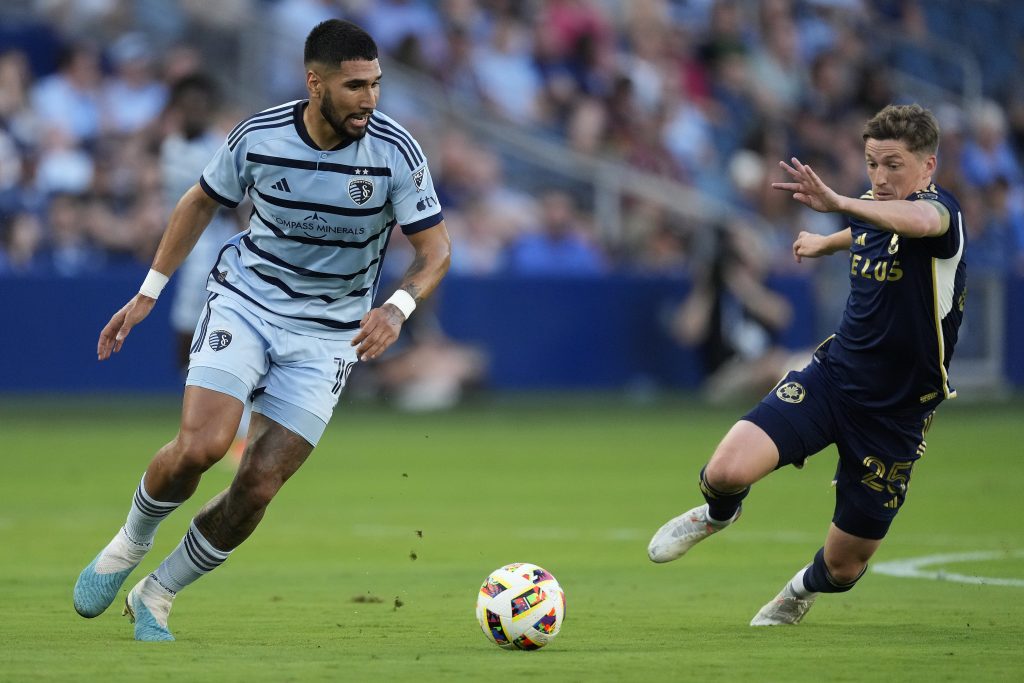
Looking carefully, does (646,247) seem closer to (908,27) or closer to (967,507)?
(908,27)

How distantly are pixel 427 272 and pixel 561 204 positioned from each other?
14830 millimetres

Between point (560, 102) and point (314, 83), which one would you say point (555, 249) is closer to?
point (560, 102)

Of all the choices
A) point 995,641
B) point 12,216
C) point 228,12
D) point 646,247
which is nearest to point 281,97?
point 228,12

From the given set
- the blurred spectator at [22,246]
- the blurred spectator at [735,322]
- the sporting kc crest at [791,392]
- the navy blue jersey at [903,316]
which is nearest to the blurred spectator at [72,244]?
the blurred spectator at [22,246]

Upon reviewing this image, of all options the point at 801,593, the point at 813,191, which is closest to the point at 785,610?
the point at 801,593

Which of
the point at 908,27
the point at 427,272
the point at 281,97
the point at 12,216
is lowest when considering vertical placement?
the point at 12,216

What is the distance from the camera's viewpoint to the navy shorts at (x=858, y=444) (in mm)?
7582

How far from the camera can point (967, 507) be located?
41.3 feet

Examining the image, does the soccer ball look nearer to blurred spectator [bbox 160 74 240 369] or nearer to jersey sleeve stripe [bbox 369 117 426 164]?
jersey sleeve stripe [bbox 369 117 426 164]

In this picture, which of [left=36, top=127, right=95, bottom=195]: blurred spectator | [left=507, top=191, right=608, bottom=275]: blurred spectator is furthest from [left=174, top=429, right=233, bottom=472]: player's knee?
[left=507, top=191, right=608, bottom=275]: blurred spectator

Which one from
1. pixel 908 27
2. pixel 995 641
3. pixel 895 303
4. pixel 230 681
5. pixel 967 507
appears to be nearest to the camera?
pixel 230 681

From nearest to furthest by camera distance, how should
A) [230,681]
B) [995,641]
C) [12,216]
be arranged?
[230,681]
[995,641]
[12,216]

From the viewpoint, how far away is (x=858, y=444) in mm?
7617

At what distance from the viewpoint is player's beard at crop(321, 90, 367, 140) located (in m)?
7.24
